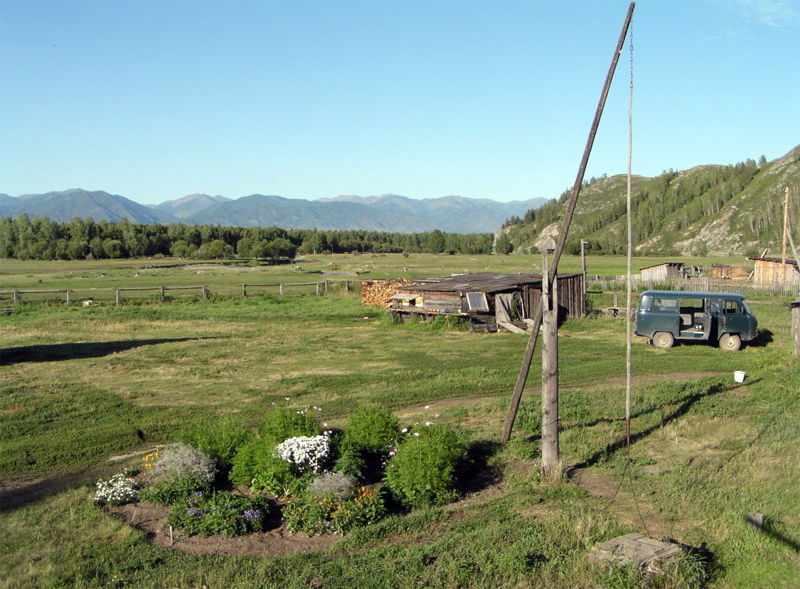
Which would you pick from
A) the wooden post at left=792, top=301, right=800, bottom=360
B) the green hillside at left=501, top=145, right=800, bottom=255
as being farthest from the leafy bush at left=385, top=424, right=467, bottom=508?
the green hillside at left=501, top=145, right=800, bottom=255

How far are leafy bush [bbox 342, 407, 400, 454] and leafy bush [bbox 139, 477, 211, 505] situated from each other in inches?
82.2

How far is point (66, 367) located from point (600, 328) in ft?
62.6

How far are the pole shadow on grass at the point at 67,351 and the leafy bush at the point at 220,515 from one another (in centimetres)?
1551

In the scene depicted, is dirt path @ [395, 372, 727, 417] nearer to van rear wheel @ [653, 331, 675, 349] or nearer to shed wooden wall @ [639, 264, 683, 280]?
van rear wheel @ [653, 331, 675, 349]

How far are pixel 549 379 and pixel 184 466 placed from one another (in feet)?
17.1

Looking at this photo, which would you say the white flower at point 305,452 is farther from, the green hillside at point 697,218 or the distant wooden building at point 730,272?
the green hillside at point 697,218

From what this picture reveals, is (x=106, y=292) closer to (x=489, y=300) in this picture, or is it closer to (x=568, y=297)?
(x=489, y=300)

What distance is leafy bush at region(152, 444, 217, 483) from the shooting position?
364 inches

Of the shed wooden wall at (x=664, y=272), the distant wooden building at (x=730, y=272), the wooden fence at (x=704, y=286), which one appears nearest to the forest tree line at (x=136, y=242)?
the distant wooden building at (x=730, y=272)

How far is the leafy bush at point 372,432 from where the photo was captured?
1044cm

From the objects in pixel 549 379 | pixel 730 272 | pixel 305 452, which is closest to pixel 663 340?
pixel 549 379

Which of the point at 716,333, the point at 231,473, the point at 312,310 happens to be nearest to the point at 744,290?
the point at 716,333

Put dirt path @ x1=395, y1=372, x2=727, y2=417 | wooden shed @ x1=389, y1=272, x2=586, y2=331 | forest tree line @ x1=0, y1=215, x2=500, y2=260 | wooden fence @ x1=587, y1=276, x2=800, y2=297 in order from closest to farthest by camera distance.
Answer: dirt path @ x1=395, y1=372, x2=727, y2=417
wooden shed @ x1=389, y1=272, x2=586, y2=331
wooden fence @ x1=587, y1=276, x2=800, y2=297
forest tree line @ x1=0, y1=215, x2=500, y2=260

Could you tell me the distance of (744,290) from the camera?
136ft
